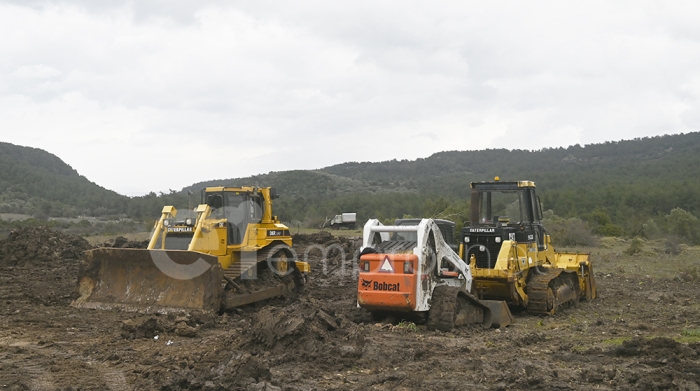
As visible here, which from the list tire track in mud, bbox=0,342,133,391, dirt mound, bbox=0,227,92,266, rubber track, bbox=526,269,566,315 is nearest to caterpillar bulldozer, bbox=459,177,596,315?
rubber track, bbox=526,269,566,315

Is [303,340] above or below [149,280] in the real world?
below

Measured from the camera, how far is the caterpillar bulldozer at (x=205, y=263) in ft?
35.1

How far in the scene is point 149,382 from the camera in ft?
19.5

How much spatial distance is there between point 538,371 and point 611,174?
326ft

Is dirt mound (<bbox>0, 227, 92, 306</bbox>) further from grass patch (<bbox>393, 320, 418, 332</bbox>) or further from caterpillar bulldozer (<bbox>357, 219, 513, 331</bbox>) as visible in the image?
grass patch (<bbox>393, 320, 418, 332</bbox>)

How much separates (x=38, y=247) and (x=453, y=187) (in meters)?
75.4

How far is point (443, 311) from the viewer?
357 inches

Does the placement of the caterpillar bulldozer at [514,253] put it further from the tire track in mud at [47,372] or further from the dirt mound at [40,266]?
the dirt mound at [40,266]

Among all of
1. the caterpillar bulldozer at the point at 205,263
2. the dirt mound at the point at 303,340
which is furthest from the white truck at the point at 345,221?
the dirt mound at the point at 303,340

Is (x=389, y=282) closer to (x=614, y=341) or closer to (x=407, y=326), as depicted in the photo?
(x=407, y=326)

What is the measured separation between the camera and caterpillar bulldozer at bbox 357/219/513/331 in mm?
8914

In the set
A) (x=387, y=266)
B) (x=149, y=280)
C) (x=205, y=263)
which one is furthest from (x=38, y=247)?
(x=387, y=266)

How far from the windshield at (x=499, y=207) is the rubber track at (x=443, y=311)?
11.8ft

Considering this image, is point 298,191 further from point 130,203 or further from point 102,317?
point 102,317
